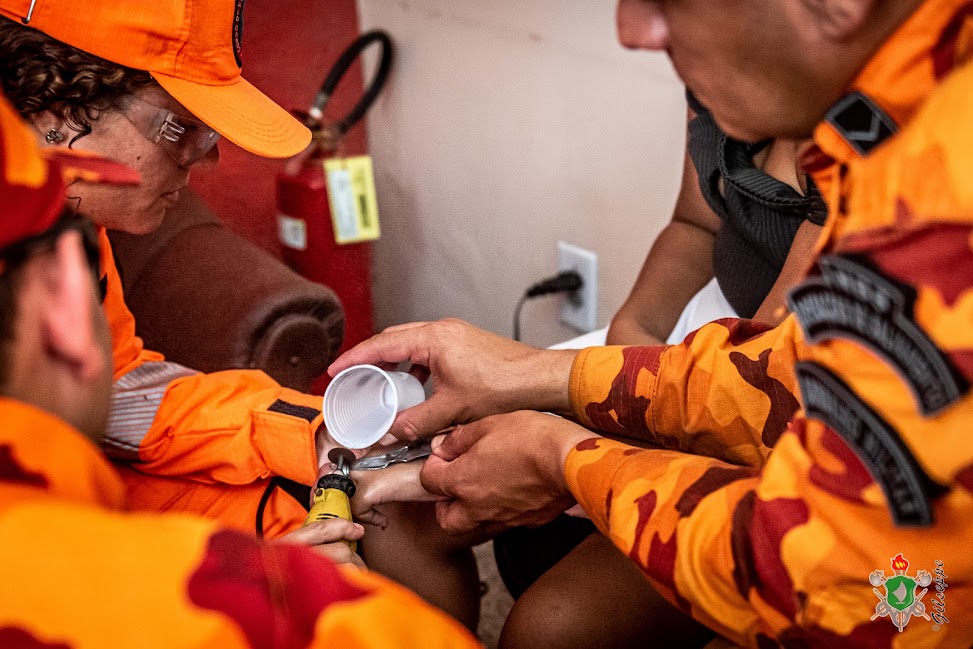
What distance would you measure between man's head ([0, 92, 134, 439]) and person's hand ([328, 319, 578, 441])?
56 centimetres

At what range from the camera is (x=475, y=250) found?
2273 mm

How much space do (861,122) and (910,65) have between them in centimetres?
5

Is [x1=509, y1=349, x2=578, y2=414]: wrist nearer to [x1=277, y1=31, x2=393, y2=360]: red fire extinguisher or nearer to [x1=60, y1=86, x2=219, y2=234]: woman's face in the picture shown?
[x1=60, y1=86, x2=219, y2=234]: woman's face

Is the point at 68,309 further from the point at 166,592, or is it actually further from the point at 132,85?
the point at 132,85

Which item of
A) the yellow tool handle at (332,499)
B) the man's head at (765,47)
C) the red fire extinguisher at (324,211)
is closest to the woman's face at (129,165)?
the yellow tool handle at (332,499)

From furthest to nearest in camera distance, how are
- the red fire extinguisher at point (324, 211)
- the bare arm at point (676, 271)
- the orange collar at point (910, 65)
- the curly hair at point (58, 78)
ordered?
1. the red fire extinguisher at point (324, 211)
2. the bare arm at point (676, 271)
3. the curly hair at point (58, 78)
4. the orange collar at point (910, 65)

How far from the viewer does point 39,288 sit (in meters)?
0.58

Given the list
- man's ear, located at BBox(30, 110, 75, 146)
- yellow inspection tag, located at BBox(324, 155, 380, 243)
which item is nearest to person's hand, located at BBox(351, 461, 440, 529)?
man's ear, located at BBox(30, 110, 75, 146)

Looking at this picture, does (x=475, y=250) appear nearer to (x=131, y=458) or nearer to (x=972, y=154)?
(x=131, y=458)

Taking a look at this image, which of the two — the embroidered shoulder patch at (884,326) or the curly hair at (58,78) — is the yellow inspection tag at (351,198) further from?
the embroidered shoulder patch at (884,326)

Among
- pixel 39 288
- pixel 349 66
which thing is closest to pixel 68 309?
pixel 39 288

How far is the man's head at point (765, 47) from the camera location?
0.64m

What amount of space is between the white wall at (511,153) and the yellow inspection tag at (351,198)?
8.4 inches

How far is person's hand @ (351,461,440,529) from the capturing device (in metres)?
1.11
